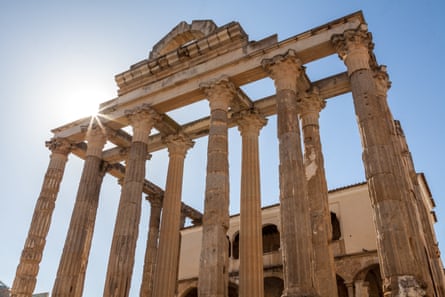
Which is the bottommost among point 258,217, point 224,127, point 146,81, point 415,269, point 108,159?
point 415,269

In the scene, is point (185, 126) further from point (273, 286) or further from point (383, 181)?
point (273, 286)

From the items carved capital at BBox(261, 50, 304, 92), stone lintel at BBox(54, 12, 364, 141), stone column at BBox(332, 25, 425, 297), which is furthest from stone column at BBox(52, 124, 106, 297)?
stone column at BBox(332, 25, 425, 297)

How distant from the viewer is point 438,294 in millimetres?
14211

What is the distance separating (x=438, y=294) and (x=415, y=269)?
495 centimetres

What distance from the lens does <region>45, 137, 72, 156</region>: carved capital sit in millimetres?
21953

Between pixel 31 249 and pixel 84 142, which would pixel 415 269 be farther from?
pixel 84 142

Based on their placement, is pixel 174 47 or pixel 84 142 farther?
pixel 84 142

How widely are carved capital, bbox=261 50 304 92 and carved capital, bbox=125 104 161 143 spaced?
6198mm

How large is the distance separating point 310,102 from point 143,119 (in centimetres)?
752

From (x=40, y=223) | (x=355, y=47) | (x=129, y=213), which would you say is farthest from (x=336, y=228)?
(x=40, y=223)

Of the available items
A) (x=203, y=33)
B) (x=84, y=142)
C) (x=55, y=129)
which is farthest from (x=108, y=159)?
(x=203, y=33)

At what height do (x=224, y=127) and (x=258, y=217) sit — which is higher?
(x=224, y=127)

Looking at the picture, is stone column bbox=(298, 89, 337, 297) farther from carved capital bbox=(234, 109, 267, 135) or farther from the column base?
the column base

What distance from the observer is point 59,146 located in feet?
72.0
